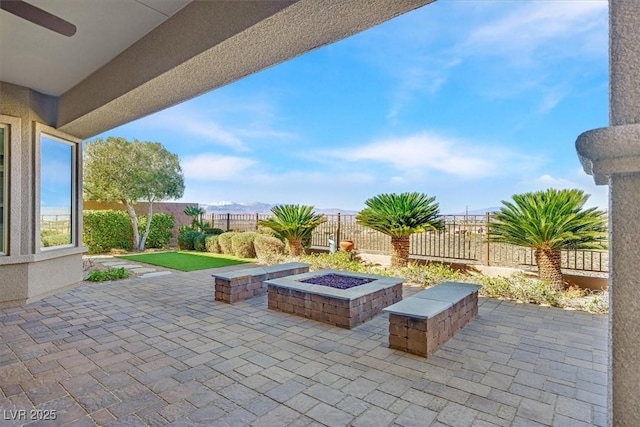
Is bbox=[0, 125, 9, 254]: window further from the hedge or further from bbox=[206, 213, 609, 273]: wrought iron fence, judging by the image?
bbox=[206, 213, 609, 273]: wrought iron fence

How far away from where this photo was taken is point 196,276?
26.6 feet

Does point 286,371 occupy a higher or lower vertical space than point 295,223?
lower

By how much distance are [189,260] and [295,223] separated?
3.74 metres

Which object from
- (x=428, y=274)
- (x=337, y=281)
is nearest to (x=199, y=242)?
(x=337, y=281)

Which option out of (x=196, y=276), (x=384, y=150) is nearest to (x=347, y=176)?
(x=384, y=150)

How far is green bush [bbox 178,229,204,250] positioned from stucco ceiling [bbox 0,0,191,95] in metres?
9.07

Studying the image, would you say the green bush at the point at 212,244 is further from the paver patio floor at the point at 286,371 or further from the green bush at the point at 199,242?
the paver patio floor at the point at 286,371

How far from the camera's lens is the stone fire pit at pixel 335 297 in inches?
175

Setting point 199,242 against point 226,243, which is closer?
point 226,243

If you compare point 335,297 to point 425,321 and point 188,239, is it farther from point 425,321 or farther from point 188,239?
point 188,239

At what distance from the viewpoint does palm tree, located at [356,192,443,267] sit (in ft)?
26.2

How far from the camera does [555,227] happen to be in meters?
6.03

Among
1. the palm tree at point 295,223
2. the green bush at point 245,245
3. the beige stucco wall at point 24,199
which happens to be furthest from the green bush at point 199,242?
the beige stucco wall at point 24,199

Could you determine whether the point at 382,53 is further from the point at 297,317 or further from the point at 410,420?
the point at 410,420
